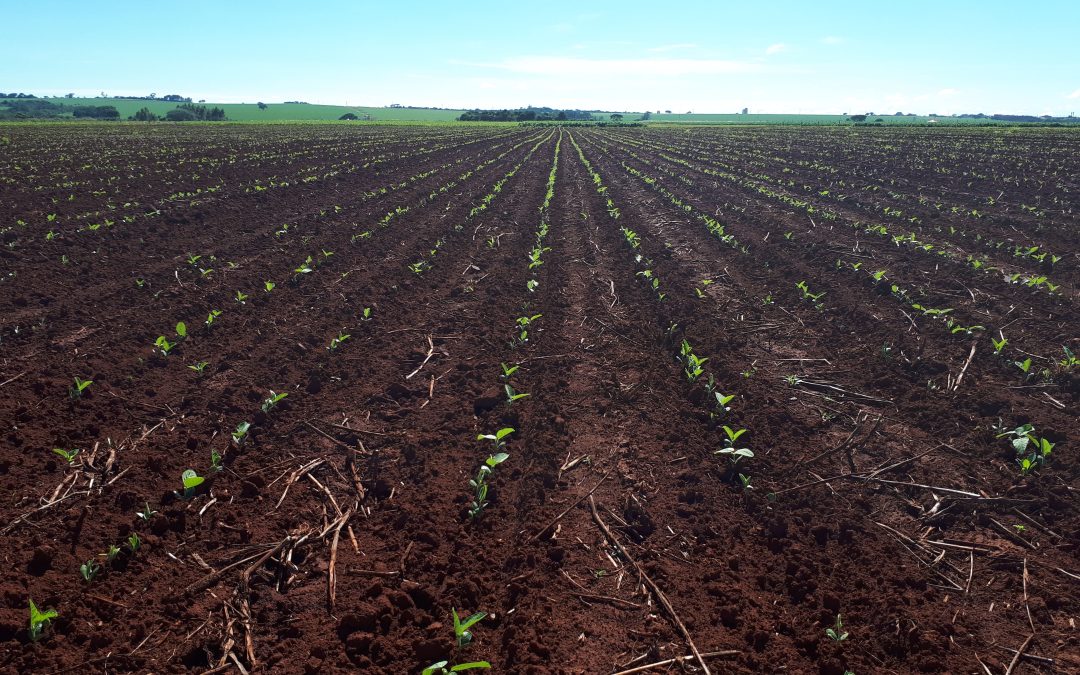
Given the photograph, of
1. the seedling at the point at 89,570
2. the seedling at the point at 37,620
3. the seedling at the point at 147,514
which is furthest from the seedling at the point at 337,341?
the seedling at the point at 37,620

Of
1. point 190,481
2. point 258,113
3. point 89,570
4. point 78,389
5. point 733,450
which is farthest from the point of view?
point 258,113

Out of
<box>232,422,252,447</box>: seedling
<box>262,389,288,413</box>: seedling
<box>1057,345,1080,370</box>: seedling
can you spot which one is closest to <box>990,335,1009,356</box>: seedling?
<box>1057,345,1080,370</box>: seedling

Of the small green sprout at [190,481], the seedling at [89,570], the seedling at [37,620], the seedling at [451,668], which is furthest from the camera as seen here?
the small green sprout at [190,481]

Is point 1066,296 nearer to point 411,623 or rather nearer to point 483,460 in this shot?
point 483,460

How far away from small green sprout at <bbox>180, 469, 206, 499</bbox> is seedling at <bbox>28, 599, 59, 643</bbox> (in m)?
1.09

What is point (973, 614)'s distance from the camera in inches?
123

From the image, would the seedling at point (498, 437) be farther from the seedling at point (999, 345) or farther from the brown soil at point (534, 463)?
the seedling at point (999, 345)

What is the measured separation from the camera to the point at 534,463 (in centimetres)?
450

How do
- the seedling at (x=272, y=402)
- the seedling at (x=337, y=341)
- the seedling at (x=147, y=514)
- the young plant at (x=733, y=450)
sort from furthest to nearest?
the seedling at (x=337, y=341) → the seedling at (x=272, y=402) → the young plant at (x=733, y=450) → the seedling at (x=147, y=514)

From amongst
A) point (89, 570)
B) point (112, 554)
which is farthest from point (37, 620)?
point (112, 554)

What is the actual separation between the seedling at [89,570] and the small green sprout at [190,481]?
687mm

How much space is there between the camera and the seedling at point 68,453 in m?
4.04

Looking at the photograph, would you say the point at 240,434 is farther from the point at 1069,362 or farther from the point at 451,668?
the point at 1069,362

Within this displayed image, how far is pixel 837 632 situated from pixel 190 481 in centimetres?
426
